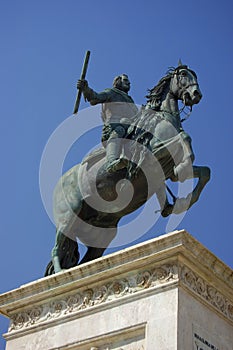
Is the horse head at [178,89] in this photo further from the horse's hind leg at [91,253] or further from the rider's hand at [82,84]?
the horse's hind leg at [91,253]

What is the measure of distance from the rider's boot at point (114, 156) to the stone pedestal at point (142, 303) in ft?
6.23

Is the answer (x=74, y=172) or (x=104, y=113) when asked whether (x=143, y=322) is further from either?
(x=104, y=113)

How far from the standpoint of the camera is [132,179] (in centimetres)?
1264

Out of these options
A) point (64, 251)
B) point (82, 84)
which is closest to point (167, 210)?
point (64, 251)

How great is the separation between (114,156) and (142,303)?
2.91 m

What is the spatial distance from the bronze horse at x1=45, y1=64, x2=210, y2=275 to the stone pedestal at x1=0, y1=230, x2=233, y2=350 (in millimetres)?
1226

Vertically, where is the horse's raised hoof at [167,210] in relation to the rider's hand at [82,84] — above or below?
below

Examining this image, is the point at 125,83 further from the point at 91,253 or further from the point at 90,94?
the point at 91,253

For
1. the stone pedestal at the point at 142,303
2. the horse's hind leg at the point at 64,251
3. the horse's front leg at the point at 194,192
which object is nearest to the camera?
the stone pedestal at the point at 142,303

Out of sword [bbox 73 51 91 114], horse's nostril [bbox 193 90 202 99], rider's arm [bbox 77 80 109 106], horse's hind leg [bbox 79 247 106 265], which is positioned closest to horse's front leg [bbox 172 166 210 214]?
horse's nostril [bbox 193 90 202 99]

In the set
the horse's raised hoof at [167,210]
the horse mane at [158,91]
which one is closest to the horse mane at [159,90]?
the horse mane at [158,91]

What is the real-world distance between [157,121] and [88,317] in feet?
11.8

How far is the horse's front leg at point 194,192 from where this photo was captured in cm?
1220

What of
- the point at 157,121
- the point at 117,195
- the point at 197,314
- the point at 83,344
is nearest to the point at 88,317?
the point at 83,344
